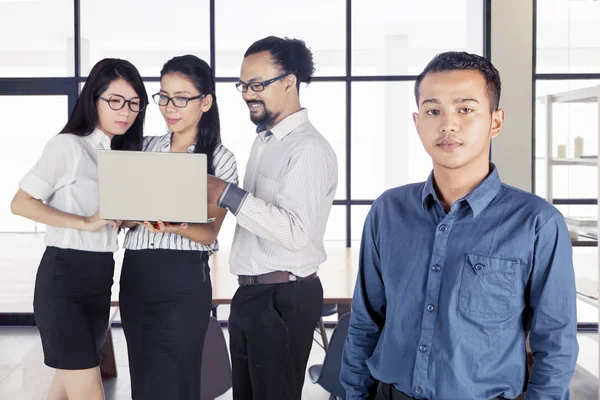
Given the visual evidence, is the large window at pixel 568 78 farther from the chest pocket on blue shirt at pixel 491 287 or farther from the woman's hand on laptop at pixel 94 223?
the chest pocket on blue shirt at pixel 491 287

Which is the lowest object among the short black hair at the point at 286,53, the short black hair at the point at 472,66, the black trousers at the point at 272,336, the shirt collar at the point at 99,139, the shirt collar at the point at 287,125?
the black trousers at the point at 272,336

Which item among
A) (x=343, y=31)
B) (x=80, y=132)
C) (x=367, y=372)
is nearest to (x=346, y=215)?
(x=343, y=31)

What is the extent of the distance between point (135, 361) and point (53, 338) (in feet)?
1.09

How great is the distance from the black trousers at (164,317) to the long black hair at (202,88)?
0.34 m

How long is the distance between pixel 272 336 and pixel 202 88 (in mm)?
838

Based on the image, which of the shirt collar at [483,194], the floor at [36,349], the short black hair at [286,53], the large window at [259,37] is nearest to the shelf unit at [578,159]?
the floor at [36,349]

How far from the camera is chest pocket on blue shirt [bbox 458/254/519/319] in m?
1.32

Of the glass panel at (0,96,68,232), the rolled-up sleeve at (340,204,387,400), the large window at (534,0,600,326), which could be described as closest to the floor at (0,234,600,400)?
the large window at (534,0,600,326)

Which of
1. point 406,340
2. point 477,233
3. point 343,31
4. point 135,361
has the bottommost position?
point 135,361

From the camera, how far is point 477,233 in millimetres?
1359

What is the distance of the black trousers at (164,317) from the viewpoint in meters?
2.11

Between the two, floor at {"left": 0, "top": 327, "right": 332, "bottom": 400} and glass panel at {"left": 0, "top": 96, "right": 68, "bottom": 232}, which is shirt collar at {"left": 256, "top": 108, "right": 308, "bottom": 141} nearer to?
floor at {"left": 0, "top": 327, "right": 332, "bottom": 400}

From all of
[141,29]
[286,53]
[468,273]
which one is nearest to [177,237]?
[286,53]

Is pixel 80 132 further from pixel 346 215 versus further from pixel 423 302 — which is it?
pixel 346 215
